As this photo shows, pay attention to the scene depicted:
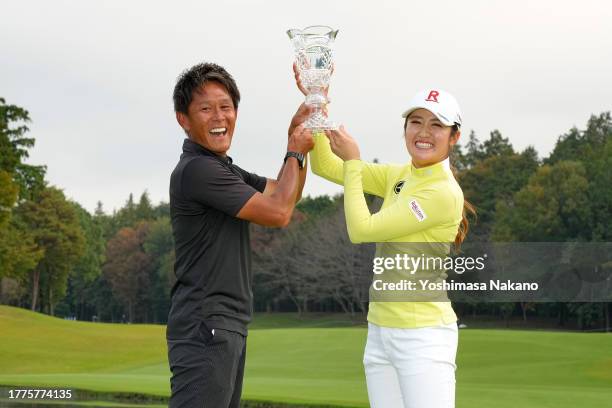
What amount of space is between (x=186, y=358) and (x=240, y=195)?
945 mm

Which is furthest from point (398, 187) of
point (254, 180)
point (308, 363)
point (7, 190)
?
point (7, 190)

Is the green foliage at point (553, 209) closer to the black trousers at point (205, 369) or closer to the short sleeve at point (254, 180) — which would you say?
A: the short sleeve at point (254, 180)

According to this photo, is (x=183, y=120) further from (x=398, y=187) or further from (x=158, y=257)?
(x=158, y=257)

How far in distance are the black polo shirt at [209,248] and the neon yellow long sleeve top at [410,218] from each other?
617mm

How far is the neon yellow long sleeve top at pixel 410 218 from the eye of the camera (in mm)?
4754

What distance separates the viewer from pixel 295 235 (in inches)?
2968

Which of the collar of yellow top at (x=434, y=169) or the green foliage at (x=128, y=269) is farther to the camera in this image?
the green foliage at (x=128, y=269)

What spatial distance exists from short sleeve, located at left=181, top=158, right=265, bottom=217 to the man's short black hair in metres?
0.39

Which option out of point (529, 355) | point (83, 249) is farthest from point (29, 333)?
point (83, 249)

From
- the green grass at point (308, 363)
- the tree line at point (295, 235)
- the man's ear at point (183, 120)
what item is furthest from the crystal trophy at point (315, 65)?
the tree line at point (295, 235)

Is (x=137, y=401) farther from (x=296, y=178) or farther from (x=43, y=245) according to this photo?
(x=43, y=245)

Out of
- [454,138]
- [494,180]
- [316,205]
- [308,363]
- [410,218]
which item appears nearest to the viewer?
[410,218]

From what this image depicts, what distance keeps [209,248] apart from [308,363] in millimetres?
31186

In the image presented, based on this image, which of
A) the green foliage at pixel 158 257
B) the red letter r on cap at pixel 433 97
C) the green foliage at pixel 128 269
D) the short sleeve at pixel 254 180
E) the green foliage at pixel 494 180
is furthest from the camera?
the green foliage at pixel 128 269
